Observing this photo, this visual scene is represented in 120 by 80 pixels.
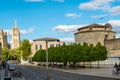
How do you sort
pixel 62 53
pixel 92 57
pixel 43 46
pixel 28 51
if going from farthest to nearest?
pixel 43 46
pixel 28 51
pixel 62 53
pixel 92 57

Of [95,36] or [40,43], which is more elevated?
[40,43]

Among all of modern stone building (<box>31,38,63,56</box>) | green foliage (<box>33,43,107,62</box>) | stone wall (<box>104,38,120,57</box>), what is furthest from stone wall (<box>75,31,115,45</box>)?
modern stone building (<box>31,38,63,56</box>)

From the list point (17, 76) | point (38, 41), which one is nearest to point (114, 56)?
point (17, 76)

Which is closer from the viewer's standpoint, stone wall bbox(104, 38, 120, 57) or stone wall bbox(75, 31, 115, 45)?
stone wall bbox(104, 38, 120, 57)

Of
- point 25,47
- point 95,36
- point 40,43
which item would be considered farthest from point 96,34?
point 40,43

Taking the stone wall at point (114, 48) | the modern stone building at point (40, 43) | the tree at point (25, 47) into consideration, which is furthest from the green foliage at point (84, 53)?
the modern stone building at point (40, 43)

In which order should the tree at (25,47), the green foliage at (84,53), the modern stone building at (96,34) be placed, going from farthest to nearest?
the tree at (25,47), the modern stone building at (96,34), the green foliage at (84,53)

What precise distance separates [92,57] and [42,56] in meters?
53.0

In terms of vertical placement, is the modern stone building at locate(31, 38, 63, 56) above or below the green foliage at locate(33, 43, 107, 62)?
above

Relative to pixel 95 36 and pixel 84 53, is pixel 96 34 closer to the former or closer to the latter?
pixel 95 36

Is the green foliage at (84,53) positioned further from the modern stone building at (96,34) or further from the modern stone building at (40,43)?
the modern stone building at (40,43)

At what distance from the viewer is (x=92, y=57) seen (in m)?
83.1

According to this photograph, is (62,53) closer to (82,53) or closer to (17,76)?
(82,53)

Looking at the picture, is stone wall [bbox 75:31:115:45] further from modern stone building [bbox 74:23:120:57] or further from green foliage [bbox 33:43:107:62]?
green foliage [bbox 33:43:107:62]
